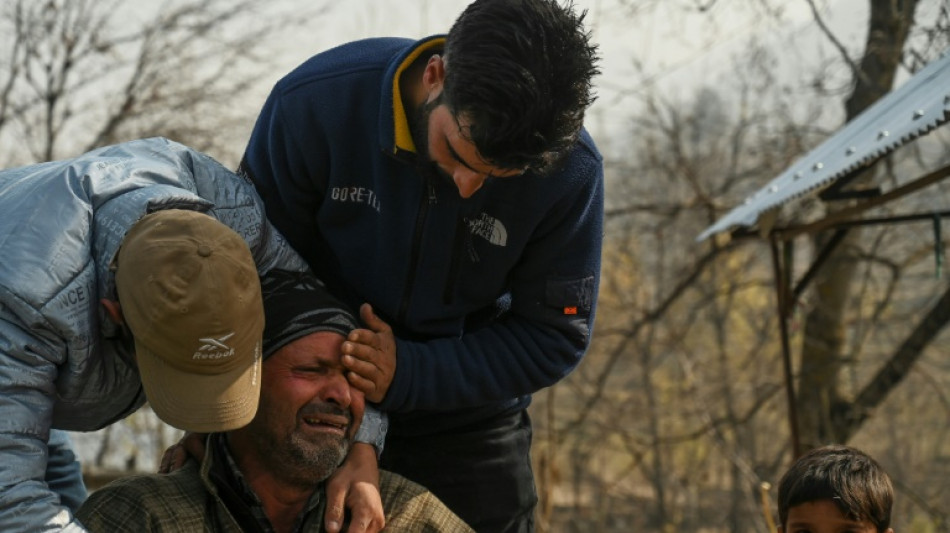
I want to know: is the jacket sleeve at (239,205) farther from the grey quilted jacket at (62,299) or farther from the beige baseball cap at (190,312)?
the beige baseball cap at (190,312)

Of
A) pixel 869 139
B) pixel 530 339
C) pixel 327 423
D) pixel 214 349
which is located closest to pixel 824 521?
pixel 530 339

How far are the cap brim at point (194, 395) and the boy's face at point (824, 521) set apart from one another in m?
1.29

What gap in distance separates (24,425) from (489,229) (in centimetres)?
115

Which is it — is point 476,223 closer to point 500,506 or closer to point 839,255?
point 500,506

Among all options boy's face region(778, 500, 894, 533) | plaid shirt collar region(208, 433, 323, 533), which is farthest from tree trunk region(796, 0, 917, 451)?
plaid shirt collar region(208, 433, 323, 533)

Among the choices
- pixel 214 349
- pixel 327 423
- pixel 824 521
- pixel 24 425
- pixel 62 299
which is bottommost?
pixel 824 521

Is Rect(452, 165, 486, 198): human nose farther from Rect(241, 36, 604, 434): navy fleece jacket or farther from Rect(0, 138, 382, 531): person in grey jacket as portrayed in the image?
Rect(0, 138, 382, 531): person in grey jacket

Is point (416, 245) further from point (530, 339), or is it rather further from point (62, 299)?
point (62, 299)

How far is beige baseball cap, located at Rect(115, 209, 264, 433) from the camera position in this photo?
2051 mm

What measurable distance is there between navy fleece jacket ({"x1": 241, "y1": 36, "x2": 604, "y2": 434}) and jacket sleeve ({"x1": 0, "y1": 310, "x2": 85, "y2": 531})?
87 cm

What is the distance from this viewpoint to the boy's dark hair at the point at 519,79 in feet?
7.15

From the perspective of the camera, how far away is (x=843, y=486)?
103 inches

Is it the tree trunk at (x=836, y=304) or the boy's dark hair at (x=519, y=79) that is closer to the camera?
the boy's dark hair at (x=519, y=79)

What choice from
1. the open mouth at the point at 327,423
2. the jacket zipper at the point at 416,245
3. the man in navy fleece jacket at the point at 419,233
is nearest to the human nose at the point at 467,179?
the man in navy fleece jacket at the point at 419,233
